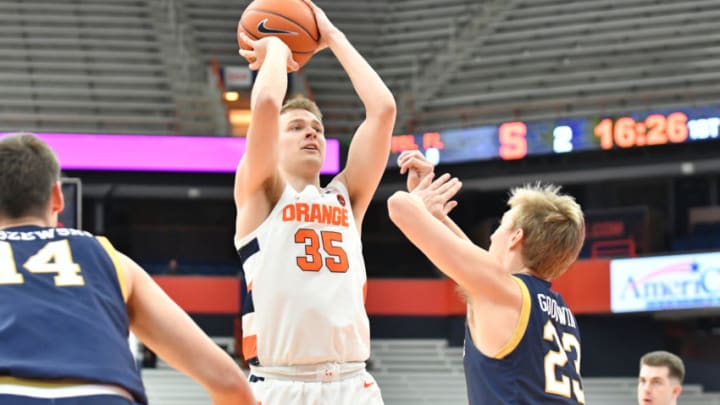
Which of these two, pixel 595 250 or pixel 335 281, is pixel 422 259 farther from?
pixel 335 281

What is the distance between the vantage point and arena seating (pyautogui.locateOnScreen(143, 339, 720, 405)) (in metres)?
17.1

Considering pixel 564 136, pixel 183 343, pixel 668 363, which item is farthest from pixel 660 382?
pixel 564 136

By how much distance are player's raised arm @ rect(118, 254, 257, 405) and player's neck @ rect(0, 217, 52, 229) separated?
7.9 inches

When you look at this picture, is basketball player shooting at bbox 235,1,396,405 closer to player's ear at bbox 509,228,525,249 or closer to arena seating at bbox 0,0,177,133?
player's ear at bbox 509,228,525,249

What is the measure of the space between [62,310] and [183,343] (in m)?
0.28

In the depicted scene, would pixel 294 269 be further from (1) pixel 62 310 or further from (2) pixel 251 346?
(1) pixel 62 310

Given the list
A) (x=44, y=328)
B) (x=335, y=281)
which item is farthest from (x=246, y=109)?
(x=44, y=328)

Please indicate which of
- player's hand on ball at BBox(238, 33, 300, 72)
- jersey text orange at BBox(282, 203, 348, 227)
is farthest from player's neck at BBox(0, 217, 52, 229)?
player's hand on ball at BBox(238, 33, 300, 72)

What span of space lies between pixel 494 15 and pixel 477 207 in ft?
11.6

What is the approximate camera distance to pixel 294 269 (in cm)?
421

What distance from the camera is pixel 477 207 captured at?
2103 cm

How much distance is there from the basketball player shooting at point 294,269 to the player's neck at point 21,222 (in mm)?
1702

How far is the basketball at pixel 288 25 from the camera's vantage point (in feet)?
15.3

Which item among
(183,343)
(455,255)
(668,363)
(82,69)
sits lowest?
(668,363)
